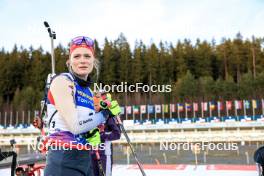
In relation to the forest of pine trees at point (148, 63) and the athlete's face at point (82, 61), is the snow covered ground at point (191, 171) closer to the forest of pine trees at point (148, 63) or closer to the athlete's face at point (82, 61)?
the athlete's face at point (82, 61)

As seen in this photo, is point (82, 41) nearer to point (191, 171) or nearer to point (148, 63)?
point (191, 171)

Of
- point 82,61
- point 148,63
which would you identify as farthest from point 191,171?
point 148,63

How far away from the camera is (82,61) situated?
Answer: 248 cm

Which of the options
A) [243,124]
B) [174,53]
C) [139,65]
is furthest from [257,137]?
[174,53]

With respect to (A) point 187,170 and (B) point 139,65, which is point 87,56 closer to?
(A) point 187,170

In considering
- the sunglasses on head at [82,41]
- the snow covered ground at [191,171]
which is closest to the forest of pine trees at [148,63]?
the snow covered ground at [191,171]

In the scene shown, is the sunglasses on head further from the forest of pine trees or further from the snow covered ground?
the forest of pine trees

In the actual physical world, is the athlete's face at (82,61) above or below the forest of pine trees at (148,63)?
below

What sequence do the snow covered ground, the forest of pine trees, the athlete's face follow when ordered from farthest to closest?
the forest of pine trees → the snow covered ground → the athlete's face

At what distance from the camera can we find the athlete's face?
2453 mm

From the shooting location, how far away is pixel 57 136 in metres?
2.32

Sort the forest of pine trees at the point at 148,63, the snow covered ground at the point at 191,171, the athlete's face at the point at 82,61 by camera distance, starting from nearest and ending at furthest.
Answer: the athlete's face at the point at 82,61 < the snow covered ground at the point at 191,171 < the forest of pine trees at the point at 148,63

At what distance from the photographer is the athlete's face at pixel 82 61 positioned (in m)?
2.45

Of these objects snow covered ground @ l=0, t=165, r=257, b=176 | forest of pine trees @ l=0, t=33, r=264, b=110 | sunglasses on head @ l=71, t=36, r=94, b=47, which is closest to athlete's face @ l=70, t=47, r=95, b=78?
sunglasses on head @ l=71, t=36, r=94, b=47
